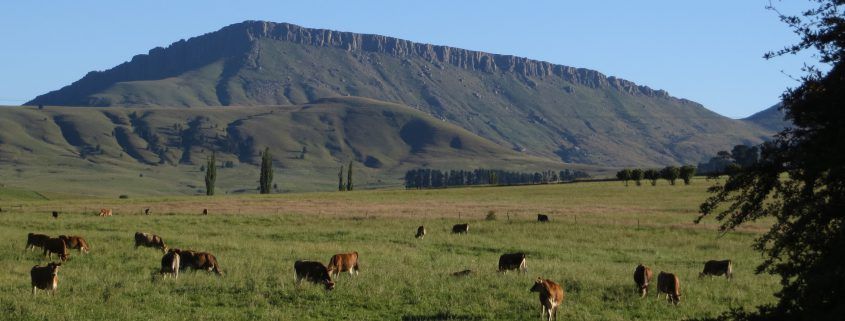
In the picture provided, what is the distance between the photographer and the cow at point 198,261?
2536cm

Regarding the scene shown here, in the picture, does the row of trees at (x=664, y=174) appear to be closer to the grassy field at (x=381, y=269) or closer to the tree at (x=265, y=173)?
the grassy field at (x=381, y=269)

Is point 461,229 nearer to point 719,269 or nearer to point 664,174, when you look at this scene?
point 719,269

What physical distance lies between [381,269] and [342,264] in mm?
1437

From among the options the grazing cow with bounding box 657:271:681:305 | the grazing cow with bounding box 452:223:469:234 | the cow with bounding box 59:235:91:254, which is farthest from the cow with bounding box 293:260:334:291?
the grazing cow with bounding box 452:223:469:234

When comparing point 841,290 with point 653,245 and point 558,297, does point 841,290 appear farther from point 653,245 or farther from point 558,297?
point 653,245

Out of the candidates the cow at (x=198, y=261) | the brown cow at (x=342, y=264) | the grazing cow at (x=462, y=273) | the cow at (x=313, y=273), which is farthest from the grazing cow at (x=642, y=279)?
the cow at (x=198, y=261)

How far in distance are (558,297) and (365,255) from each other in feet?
45.7

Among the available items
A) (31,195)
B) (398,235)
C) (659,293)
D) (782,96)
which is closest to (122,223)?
(398,235)

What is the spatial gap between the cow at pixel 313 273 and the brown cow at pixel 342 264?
1929 millimetres

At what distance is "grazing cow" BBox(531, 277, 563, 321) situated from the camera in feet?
58.4

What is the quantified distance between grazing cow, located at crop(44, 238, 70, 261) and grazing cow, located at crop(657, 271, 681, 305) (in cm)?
2110

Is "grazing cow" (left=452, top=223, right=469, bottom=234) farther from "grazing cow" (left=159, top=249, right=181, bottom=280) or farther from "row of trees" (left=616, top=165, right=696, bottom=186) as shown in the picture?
"row of trees" (left=616, top=165, right=696, bottom=186)

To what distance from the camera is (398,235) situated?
1652 inches

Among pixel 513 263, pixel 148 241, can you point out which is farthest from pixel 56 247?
pixel 513 263
